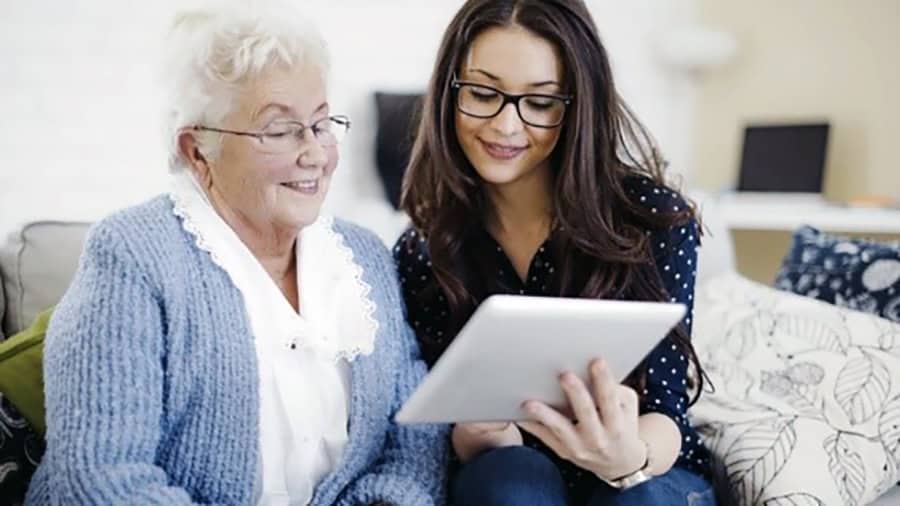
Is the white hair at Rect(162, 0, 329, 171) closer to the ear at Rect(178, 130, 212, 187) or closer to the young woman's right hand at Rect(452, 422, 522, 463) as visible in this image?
the ear at Rect(178, 130, 212, 187)

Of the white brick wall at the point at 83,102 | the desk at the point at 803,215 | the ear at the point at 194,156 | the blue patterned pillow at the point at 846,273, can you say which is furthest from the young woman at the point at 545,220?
the desk at the point at 803,215

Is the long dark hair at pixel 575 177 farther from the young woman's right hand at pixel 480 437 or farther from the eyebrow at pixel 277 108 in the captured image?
the eyebrow at pixel 277 108

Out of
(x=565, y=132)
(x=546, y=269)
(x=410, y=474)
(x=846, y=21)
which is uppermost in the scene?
(x=846, y=21)

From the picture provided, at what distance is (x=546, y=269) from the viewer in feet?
Answer: 4.01

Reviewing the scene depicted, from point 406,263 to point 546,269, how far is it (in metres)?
0.24

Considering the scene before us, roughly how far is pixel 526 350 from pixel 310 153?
16.2 inches

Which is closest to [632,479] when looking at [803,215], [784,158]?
[803,215]

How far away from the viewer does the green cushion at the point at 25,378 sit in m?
1.04

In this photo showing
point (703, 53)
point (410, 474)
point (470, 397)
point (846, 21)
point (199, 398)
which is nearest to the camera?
point (470, 397)

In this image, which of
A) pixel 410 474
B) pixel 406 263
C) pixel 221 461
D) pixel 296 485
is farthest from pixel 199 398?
pixel 406 263

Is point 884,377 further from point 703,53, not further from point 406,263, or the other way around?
point 703,53

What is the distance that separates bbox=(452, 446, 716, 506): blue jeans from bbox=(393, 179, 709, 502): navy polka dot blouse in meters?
0.07

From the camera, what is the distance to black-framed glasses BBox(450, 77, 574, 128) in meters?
1.11

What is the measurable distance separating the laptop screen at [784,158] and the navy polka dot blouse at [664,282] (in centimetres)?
219
